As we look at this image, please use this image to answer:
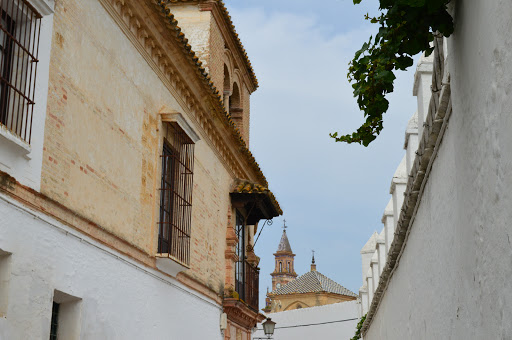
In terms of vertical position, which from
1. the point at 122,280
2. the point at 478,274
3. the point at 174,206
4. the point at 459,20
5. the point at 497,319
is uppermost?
the point at 174,206

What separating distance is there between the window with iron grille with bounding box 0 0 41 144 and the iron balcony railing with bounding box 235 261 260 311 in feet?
30.1

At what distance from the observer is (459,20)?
13.5 ft

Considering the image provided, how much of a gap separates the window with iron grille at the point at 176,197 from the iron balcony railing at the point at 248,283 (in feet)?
13.9

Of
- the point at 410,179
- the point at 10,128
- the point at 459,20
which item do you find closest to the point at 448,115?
the point at 459,20

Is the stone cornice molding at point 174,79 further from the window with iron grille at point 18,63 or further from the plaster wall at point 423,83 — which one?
the plaster wall at point 423,83

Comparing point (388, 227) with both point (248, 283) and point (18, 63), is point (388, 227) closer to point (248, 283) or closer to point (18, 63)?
point (248, 283)

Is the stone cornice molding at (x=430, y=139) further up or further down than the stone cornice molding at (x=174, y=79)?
further down

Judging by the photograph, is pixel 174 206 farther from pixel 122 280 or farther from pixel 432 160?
pixel 432 160

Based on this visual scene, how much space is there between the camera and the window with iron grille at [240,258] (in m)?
15.5

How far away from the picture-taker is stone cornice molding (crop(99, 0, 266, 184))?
929 cm

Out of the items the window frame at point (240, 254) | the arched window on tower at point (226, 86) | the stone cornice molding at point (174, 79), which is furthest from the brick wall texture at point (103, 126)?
the arched window on tower at point (226, 86)

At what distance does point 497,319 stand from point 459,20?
64.1 inches

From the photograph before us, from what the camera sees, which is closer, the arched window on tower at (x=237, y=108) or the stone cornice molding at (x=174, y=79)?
the stone cornice molding at (x=174, y=79)

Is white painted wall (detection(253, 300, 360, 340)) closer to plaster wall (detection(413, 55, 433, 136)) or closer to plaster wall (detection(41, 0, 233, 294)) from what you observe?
plaster wall (detection(41, 0, 233, 294))
